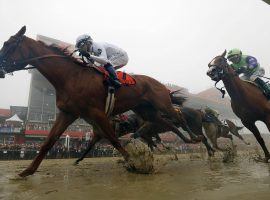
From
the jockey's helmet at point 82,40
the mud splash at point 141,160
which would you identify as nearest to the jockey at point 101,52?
the jockey's helmet at point 82,40

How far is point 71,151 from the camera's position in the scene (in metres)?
19.7

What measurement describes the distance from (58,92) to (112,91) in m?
1.02

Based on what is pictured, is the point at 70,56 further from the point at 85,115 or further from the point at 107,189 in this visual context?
the point at 107,189

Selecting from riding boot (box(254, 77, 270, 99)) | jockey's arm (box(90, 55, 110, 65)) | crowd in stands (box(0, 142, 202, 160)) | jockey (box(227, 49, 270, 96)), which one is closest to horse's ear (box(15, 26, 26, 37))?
jockey's arm (box(90, 55, 110, 65))

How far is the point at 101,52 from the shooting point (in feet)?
19.4

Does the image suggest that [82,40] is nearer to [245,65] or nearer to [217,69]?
[217,69]

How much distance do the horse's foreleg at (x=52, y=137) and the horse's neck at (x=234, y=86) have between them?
3660mm

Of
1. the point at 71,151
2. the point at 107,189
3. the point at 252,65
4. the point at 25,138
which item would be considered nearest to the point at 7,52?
the point at 107,189

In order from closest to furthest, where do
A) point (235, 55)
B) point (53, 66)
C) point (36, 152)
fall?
point (53, 66), point (235, 55), point (36, 152)

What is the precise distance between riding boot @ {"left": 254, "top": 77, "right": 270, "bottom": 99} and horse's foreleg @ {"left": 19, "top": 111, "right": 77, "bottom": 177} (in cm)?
429

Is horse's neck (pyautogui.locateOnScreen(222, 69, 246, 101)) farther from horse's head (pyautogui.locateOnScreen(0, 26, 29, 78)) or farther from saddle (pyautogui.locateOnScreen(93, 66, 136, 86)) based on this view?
horse's head (pyautogui.locateOnScreen(0, 26, 29, 78))

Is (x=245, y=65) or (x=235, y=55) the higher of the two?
(x=235, y=55)

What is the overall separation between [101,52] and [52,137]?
2.03 m

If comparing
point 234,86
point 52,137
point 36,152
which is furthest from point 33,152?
point 234,86
